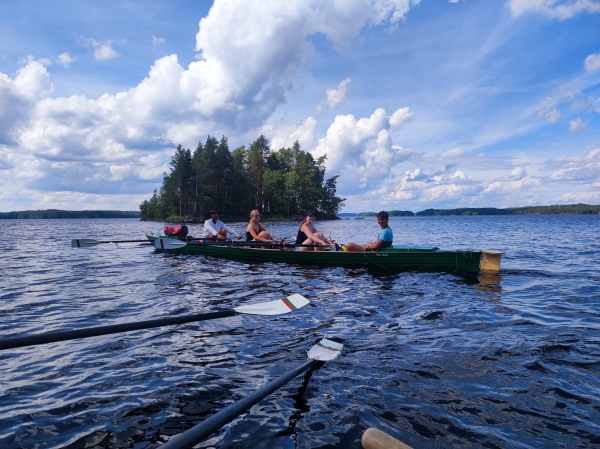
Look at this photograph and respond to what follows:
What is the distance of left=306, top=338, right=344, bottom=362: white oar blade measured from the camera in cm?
517

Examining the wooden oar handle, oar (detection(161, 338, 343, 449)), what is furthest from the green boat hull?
the wooden oar handle

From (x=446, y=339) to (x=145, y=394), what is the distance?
466 centimetres

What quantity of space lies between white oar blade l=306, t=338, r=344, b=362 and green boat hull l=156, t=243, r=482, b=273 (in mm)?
8053

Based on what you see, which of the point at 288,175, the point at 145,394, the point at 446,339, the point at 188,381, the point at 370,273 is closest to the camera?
the point at 145,394

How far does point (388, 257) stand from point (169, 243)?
10555 mm

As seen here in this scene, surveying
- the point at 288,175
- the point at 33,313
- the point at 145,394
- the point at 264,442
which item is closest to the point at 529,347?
the point at 264,442

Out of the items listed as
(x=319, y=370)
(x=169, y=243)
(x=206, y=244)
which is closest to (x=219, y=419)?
(x=319, y=370)

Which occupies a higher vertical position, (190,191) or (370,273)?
(190,191)

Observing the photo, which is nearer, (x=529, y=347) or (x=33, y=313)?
(x=529, y=347)

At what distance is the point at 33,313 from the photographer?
25.6 feet

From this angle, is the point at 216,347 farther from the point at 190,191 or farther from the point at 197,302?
the point at 190,191

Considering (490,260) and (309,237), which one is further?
(309,237)

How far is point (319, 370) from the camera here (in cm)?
507

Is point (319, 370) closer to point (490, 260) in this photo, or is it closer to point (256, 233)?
point (490, 260)
